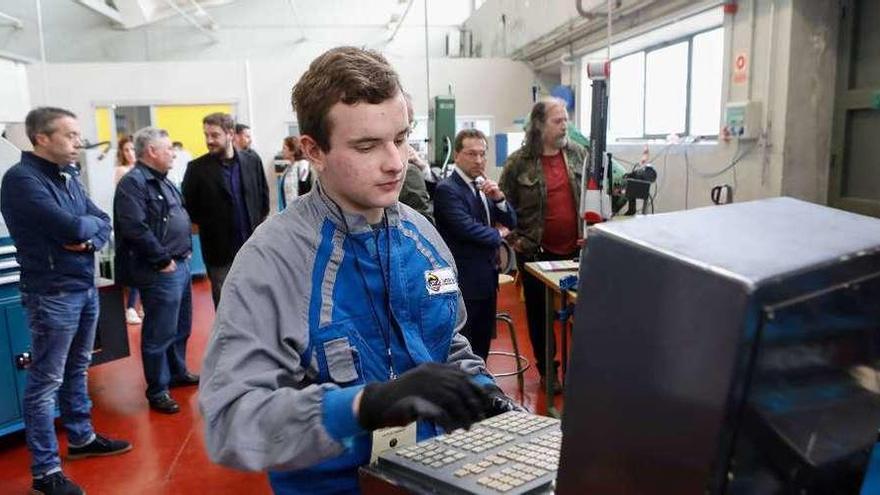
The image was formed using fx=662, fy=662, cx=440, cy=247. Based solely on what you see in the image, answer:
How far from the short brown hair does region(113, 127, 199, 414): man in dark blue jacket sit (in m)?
2.41

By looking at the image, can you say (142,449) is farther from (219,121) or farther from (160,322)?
(219,121)

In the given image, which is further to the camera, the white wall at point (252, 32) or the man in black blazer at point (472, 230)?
the white wall at point (252, 32)

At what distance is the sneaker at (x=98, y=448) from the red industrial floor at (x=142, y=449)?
0.03 metres

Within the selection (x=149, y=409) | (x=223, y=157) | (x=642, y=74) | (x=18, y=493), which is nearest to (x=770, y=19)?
(x=642, y=74)

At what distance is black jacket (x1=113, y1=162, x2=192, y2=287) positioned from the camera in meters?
3.02

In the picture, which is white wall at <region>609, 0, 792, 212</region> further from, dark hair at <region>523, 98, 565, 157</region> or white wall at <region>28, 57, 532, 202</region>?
white wall at <region>28, 57, 532, 202</region>

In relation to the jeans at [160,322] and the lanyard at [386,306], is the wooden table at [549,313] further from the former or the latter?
the lanyard at [386,306]

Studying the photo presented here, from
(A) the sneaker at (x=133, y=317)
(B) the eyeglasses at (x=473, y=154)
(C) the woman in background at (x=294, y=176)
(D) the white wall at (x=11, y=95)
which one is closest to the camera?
(B) the eyeglasses at (x=473, y=154)

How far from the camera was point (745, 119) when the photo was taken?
3.35 metres

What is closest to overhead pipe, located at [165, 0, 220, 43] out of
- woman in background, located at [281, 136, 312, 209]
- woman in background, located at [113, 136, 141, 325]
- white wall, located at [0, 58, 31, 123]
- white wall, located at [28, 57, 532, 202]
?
white wall, located at [28, 57, 532, 202]

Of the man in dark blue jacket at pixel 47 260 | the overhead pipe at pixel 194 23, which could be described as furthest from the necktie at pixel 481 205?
the overhead pipe at pixel 194 23

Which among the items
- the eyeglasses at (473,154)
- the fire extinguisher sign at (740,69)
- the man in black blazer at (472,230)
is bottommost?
the man in black blazer at (472,230)

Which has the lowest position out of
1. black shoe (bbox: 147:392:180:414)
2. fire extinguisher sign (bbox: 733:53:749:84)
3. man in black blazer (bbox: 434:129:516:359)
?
black shoe (bbox: 147:392:180:414)

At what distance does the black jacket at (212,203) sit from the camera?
349cm
